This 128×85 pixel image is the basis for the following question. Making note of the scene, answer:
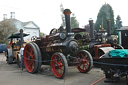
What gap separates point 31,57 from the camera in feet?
22.7

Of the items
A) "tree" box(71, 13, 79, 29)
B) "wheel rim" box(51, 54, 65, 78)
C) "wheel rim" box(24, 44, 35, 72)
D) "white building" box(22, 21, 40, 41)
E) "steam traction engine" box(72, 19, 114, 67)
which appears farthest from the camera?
"tree" box(71, 13, 79, 29)

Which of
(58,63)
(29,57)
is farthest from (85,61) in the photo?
(29,57)

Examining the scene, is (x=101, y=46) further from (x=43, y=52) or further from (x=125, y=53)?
(x=125, y=53)

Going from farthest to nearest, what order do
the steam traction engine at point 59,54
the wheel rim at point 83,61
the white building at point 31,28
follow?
the white building at point 31,28 → the wheel rim at point 83,61 → the steam traction engine at point 59,54

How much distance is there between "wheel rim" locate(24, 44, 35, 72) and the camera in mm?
6848

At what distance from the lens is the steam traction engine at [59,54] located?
5.66 meters

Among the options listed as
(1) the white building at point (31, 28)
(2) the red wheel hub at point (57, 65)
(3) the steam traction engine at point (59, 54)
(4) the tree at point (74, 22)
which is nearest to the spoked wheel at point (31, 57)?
(3) the steam traction engine at point (59, 54)

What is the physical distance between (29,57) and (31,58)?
0.42 ft

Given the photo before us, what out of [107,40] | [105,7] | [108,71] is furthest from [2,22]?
[108,71]

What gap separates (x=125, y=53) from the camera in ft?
13.1

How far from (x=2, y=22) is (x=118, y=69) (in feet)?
72.5

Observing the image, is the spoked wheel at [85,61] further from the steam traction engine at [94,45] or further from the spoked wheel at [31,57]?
the spoked wheel at [31,57]

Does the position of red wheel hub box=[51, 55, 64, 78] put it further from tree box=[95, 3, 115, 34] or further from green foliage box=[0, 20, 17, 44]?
tree box=[95, 3, 115, 34]

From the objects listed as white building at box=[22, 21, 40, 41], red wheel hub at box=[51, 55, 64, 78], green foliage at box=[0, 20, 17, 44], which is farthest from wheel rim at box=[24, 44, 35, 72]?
white building at box=[22, 21, 40, 41]
